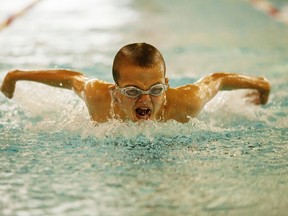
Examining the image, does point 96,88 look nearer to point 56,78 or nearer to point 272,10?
point 56,78

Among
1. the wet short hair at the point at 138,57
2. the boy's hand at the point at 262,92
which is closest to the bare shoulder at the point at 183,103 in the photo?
the wet short hair at the point at 138,57

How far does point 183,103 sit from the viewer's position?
10.3 feet

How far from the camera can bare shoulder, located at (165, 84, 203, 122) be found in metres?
3.11

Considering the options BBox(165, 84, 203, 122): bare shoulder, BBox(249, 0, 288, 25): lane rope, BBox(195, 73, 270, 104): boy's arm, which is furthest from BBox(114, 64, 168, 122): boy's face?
BBox(249, 0, 288, 25): lane rope

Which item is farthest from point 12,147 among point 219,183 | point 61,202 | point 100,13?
point 100,13

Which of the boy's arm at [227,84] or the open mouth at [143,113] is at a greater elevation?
the boy's arm at [227,84]

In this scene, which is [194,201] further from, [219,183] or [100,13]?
[100,13]

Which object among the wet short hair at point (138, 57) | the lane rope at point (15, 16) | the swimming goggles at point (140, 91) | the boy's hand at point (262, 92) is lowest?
the boy's hand at point (262, 92)

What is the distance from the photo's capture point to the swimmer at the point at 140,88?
289 cm

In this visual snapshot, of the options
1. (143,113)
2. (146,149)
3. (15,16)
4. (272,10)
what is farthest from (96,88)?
(272,10)

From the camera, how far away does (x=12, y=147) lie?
9.36ft

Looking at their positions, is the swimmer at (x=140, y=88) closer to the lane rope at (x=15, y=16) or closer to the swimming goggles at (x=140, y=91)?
the swimming goggles at (x=140, y=91)

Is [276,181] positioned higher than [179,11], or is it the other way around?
[179,11]

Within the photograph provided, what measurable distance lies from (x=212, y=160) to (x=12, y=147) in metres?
0.98
